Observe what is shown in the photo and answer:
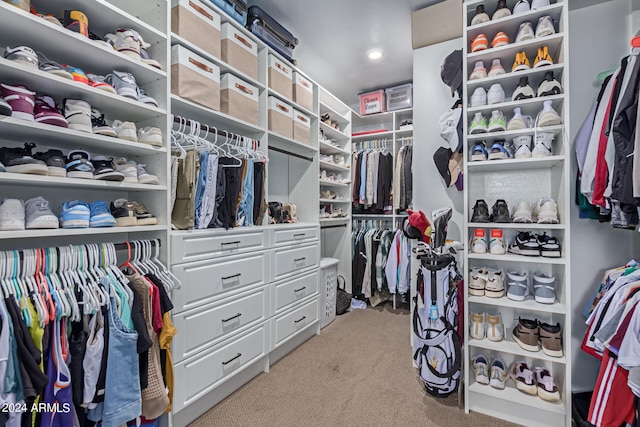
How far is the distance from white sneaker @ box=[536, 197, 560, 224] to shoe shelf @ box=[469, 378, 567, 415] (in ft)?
3.18

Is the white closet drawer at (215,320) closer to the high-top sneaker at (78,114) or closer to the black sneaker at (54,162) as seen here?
the black sneaker at (54,162)

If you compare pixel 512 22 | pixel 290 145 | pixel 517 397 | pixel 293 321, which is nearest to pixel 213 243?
pixel 293 321

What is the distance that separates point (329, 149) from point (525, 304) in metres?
2.38

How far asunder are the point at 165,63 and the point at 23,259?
3.56 feet

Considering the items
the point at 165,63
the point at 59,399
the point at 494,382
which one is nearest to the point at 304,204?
the point at 165,63

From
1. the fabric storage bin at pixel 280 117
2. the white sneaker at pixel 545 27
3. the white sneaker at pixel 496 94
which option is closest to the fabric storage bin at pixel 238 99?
the fabric storage bin at pixel 280 117

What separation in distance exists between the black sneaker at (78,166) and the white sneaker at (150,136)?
27 cm

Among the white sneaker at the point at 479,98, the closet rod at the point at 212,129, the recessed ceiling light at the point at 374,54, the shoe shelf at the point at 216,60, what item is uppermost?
the recessed ceiling light at the point at 374,54

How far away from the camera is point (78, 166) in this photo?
1.27m

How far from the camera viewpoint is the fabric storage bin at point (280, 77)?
232cm

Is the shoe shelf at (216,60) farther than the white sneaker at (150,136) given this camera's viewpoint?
Yes

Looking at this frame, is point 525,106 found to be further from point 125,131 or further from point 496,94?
point 125,131

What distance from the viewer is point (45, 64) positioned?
1.21 m

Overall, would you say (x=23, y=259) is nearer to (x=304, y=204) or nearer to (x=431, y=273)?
(x=431, y=273)
